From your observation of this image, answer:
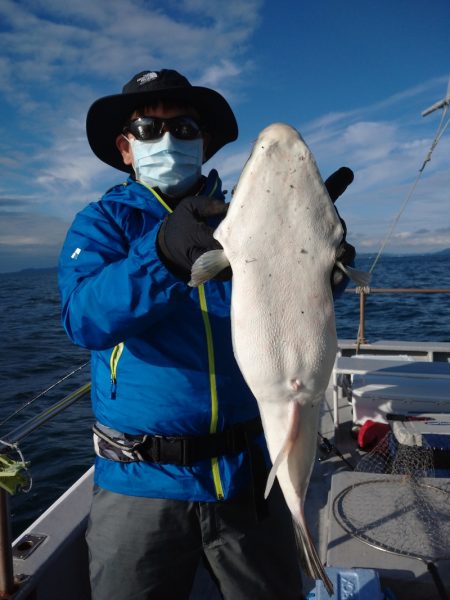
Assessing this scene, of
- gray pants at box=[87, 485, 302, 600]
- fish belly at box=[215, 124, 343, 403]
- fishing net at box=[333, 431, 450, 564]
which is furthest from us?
fishing net at box=[333, 431, 450, 564]

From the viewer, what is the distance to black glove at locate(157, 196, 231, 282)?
1.86 meters

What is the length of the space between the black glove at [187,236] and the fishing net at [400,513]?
241cm

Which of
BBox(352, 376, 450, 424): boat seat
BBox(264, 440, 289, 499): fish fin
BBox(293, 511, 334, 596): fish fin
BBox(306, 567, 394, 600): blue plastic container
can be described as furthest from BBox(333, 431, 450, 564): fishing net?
BBox(352, 376, 450, 424): boat seat

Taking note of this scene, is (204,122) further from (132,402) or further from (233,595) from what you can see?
(233,595)

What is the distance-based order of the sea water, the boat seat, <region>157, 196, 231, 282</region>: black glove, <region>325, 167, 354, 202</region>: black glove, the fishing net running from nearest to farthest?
<region>157, 196, 231, 282</region>: black glove → <region>325, 167, 354, 202</region>: black glove → the fishing net → the boat seat → the sea water

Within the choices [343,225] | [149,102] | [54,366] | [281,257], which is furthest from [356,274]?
[54,366]

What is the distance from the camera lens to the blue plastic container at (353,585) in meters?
2.69

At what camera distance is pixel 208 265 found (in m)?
1.74

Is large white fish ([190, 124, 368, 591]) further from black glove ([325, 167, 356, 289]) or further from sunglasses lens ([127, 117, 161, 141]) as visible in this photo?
sunglasses lens ([127, 117, 161, 141])

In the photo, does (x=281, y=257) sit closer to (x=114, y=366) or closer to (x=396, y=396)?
(x=114, y=366)

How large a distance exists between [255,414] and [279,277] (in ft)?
3.67

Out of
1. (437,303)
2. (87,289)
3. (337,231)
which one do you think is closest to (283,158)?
(337,231)

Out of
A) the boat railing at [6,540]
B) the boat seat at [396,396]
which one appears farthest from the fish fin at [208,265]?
the boat seat at [396,396]

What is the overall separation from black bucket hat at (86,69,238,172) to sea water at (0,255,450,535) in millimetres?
5693
